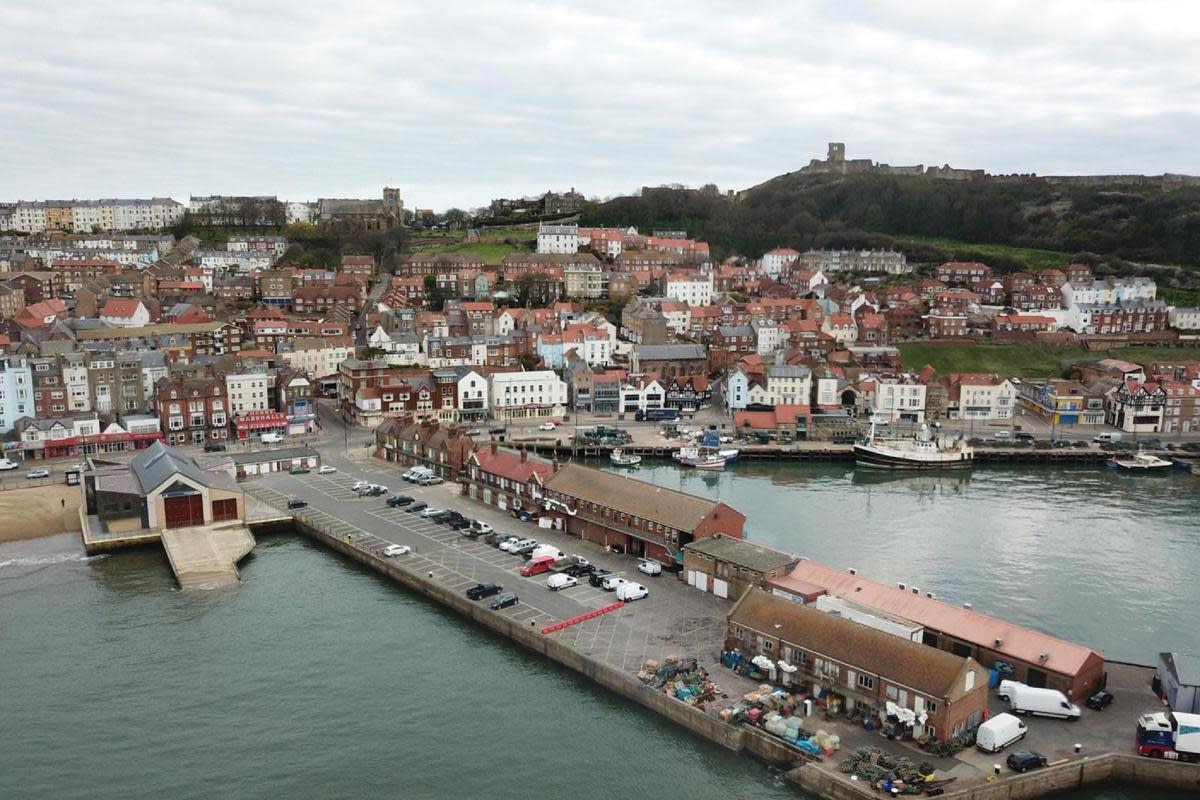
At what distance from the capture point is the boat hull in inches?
1326

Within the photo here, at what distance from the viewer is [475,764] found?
1381 centimetres

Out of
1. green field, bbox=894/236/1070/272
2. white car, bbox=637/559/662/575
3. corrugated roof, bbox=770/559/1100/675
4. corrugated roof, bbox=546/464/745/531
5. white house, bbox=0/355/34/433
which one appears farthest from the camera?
green field, bbox=894/236/1070/272

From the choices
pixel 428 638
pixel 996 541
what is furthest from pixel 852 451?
pixel 428 638

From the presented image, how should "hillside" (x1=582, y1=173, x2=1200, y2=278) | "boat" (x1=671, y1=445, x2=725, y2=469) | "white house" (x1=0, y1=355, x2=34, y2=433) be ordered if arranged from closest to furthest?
"white house" (x1=0, y1=355, x2=34, y2=433) → "boat" (x1=671, y1=445, x2=725, y2=469) → "hillside" (x1=582, y1=173, x2=1200, y2=278)

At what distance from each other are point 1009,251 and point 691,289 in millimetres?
30082

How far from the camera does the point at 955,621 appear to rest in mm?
15961

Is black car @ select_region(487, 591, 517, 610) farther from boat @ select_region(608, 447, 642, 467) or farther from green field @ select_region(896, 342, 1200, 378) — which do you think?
green field @ select_region(896, 342, 1200, 378)

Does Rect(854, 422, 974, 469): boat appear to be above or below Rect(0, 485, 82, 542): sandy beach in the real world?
below

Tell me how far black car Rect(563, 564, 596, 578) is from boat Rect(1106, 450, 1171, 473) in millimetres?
23385

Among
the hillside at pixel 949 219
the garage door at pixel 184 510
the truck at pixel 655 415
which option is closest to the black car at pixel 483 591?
Result: the garage door at pixel 184 510

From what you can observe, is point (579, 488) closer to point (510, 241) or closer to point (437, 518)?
point (437, 518)

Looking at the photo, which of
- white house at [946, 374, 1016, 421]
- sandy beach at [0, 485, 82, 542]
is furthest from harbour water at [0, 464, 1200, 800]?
white house at [946, 374, 1016, 421]

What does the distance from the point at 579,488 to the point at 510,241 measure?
48.4 meters

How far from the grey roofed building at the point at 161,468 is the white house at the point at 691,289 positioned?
1360 inches
